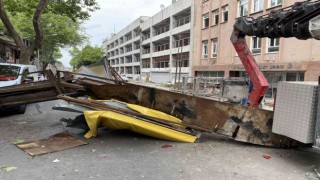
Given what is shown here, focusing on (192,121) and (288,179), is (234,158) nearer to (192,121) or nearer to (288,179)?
(288,179)

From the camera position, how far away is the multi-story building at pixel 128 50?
61.1 meters

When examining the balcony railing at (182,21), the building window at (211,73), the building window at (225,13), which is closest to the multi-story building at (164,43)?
the balcony railing at (182,21)

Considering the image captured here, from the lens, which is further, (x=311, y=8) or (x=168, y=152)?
(x=168, y=152)

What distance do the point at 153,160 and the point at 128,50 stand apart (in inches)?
2688

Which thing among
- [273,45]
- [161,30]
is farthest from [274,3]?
[161,30]

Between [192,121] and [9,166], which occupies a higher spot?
[192,121]

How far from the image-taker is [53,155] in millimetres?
5227

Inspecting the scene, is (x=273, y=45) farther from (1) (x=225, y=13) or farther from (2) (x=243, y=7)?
(1) (x=225, y=13)

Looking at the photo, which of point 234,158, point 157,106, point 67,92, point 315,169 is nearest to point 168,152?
point 234,158

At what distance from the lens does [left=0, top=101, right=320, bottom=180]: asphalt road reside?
435 cm

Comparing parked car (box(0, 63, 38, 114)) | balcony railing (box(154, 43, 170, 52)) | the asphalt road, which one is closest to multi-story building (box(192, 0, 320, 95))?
the asphalt road

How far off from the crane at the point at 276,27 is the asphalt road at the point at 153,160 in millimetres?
1958

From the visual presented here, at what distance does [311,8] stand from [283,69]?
597 inches

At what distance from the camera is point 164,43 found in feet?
153
